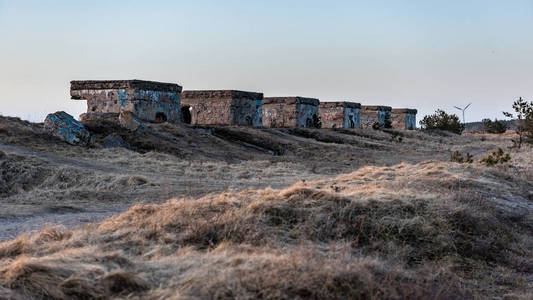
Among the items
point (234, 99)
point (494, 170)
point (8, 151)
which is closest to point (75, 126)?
point (8, 151)

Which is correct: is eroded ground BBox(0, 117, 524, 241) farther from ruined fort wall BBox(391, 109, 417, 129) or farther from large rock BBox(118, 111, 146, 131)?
ruined fort wall BBox(391, 109, 417, 129)

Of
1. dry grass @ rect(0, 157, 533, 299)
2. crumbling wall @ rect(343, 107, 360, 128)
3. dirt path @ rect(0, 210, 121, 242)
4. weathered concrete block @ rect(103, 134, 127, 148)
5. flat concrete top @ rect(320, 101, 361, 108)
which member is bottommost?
dirt path @ rect(0, 210, 121, 242)

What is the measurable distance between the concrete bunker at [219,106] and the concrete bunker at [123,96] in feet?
11.1

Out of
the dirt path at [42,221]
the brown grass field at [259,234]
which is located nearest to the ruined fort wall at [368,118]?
the brown grass field at [259,234]

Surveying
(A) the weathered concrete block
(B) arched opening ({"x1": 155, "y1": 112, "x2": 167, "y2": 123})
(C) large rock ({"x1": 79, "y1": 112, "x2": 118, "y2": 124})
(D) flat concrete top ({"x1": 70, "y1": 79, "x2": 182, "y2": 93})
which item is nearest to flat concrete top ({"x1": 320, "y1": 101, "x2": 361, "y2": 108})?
(B) arched opening ({"x1": 155, "y1": 112, "x2": 167, "y2": 123})

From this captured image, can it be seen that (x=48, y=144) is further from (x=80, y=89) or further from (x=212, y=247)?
(x=212, y=247)

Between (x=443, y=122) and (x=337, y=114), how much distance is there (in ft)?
47.2

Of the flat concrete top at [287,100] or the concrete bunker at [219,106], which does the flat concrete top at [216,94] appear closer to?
the concrete bunker at [219,106]

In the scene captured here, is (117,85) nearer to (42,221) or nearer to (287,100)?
(287,100)

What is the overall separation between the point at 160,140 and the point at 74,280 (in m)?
14.6

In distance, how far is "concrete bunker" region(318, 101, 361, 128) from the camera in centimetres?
3569

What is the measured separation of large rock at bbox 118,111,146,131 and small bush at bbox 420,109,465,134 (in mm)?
31162

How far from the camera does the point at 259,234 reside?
612 centimetres

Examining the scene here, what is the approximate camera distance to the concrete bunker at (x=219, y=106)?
2605cm
